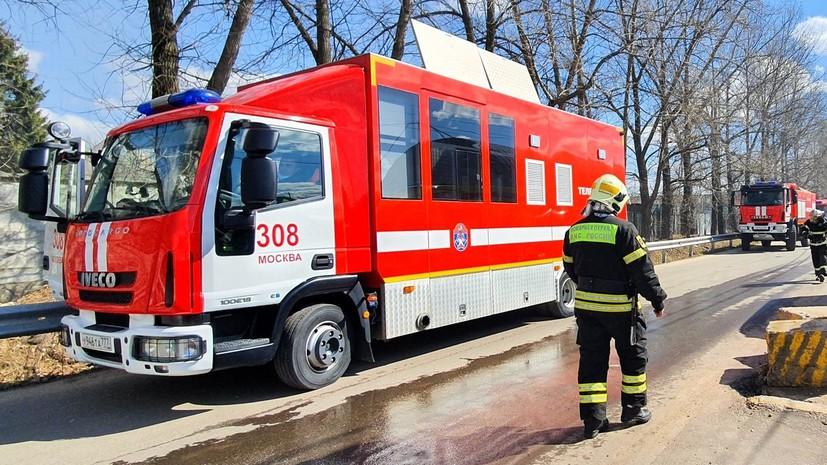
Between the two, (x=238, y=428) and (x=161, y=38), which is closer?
(x=238, y=428)

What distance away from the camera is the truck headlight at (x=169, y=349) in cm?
459

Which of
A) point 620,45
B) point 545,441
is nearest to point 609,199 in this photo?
point 545,441

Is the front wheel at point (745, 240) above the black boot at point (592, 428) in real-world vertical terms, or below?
above

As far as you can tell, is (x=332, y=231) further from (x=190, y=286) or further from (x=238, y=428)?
(x=238, y=428)

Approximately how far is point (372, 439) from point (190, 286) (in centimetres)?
185

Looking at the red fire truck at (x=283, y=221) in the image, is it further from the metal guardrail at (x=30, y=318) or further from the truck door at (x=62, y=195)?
the metal guardrail at (x=30, y=318)

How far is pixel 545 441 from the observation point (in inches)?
165

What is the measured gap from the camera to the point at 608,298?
13.8 feet

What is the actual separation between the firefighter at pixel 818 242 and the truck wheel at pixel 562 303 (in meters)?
7.03

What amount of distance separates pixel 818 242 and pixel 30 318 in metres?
14.6

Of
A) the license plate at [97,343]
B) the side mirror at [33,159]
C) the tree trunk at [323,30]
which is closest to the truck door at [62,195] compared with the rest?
the side mirror at [33,159]

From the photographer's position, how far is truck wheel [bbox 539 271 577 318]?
30.7ft

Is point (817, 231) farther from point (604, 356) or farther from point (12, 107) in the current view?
point (12, 107)

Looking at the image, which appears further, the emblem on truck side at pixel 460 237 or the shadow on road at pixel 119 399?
the emblem on truck side at pixel 460 237
